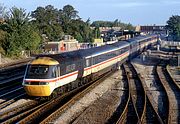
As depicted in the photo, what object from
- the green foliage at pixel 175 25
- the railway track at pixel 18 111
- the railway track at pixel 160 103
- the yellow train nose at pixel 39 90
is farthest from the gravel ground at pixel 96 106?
the green foliage at pixel 175 25

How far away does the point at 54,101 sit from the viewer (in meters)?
22.0

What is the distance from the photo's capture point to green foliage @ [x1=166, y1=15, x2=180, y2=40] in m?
118

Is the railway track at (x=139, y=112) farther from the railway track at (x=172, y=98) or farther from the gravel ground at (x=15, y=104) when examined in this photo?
the gravel ground at (x=15, y=104)

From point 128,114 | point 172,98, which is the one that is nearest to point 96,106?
point 128,114

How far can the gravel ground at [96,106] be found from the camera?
18.1m

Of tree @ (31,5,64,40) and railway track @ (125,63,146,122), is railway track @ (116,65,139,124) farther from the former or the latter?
tree @ (31,5,64,40)

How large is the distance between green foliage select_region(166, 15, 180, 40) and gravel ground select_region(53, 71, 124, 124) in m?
89.6

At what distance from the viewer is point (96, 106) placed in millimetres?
21359

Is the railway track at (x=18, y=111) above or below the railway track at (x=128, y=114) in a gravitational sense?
above

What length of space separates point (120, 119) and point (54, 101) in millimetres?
5606


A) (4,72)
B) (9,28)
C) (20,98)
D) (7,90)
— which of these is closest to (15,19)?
(9,28)

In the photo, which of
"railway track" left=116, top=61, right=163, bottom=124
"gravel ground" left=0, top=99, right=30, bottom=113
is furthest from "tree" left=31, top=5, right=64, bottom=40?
"railway track" left=116, top=61, right=163, bottom=124

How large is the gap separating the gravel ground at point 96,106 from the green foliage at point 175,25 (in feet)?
294

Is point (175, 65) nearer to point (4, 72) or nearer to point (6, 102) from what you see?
point (4, 72)
